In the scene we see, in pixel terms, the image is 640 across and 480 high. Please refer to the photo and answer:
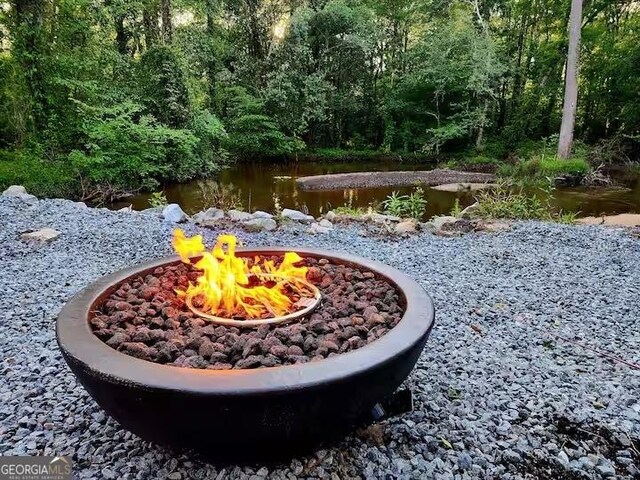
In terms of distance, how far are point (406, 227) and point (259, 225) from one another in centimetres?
180

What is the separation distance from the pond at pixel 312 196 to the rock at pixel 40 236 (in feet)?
10.9

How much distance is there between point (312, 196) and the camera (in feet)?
29.8

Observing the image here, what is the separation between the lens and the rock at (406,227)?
511cm

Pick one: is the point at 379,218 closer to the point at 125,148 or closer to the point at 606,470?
the point at 606,470

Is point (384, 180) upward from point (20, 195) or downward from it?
downward

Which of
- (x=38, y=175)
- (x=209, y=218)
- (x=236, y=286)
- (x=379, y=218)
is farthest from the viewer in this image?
(x=38, y=175)

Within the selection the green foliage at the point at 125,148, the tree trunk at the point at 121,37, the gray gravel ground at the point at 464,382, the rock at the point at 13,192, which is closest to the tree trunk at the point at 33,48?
the green foliage at the point at 125,148

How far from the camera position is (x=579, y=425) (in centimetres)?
171

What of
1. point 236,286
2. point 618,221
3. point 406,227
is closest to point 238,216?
point 406,227

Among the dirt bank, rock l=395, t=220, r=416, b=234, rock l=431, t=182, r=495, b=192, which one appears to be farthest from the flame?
rock l=431, t=182, r=495, b=192

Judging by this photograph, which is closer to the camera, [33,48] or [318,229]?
[318,229]

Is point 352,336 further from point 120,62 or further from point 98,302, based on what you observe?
point 120,62

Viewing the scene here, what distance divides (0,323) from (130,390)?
1945mm

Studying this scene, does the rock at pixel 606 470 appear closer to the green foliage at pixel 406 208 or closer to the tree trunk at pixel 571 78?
the green foliage at pixel 406 208
